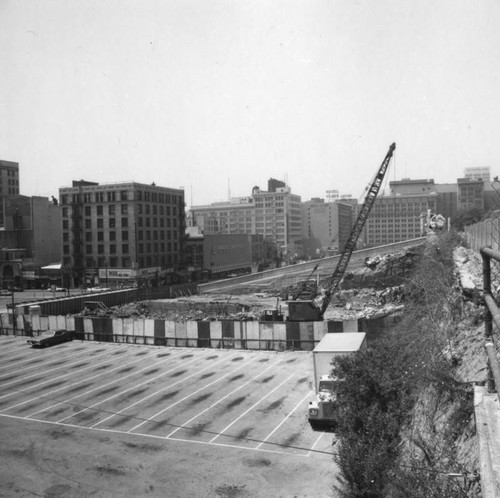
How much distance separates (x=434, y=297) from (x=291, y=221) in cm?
13965

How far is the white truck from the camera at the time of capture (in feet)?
62.6

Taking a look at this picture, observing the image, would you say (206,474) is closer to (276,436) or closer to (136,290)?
(276,436)

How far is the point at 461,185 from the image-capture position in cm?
18025

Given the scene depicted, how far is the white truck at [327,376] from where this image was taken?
751 inches

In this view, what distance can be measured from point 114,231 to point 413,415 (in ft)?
245

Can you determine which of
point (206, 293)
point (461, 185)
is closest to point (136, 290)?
point (206, 293)

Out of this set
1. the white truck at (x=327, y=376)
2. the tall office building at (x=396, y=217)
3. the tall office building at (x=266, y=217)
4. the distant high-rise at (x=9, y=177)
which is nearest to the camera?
the white truck at (x=327, y=376)

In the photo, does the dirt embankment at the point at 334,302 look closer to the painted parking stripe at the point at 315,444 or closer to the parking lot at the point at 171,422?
the parking lot at the point at 171,422

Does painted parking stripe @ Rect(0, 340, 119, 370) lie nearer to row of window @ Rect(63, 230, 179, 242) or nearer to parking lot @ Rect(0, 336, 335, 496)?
parking lot @ Rect(0, 336, 335, 496)

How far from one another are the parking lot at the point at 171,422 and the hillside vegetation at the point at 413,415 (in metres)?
2.90

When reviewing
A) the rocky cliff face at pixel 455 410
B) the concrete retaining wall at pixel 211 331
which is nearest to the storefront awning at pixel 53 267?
the concrete retaining wall at pixel 211 331

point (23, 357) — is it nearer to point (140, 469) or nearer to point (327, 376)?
point (140, 469)

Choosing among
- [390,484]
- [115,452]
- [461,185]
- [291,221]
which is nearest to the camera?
[390,484]

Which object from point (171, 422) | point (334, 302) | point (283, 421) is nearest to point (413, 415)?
point (283, 421)
